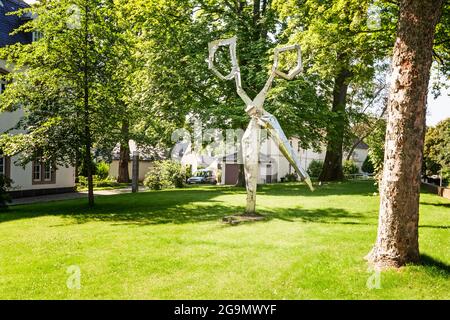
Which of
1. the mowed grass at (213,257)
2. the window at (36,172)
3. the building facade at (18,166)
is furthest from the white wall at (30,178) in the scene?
the mowed grass at (213,257)

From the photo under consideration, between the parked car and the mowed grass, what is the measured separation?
94.4ft

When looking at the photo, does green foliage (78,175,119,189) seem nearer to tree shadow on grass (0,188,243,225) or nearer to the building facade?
the building facade

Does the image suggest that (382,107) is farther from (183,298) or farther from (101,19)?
(183,298)

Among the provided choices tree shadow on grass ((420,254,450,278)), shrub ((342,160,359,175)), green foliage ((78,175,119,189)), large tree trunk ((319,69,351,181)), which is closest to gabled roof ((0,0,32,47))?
green foliage ((78,175,119,189))

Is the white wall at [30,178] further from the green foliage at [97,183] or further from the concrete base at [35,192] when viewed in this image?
the green foliage at [97,183]

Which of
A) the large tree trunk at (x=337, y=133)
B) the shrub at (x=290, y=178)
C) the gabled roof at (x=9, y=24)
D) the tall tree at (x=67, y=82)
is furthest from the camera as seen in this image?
the shrub at (x=290, y=178)

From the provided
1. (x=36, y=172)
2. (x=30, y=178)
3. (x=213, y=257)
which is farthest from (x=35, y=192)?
(x=213, y=257)

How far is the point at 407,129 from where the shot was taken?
6520 millimetres

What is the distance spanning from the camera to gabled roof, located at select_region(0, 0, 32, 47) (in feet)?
72.0

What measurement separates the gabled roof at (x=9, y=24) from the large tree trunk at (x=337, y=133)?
1861cm

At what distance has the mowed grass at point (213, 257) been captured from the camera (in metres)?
5.93

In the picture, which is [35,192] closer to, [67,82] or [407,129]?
[67,82]
